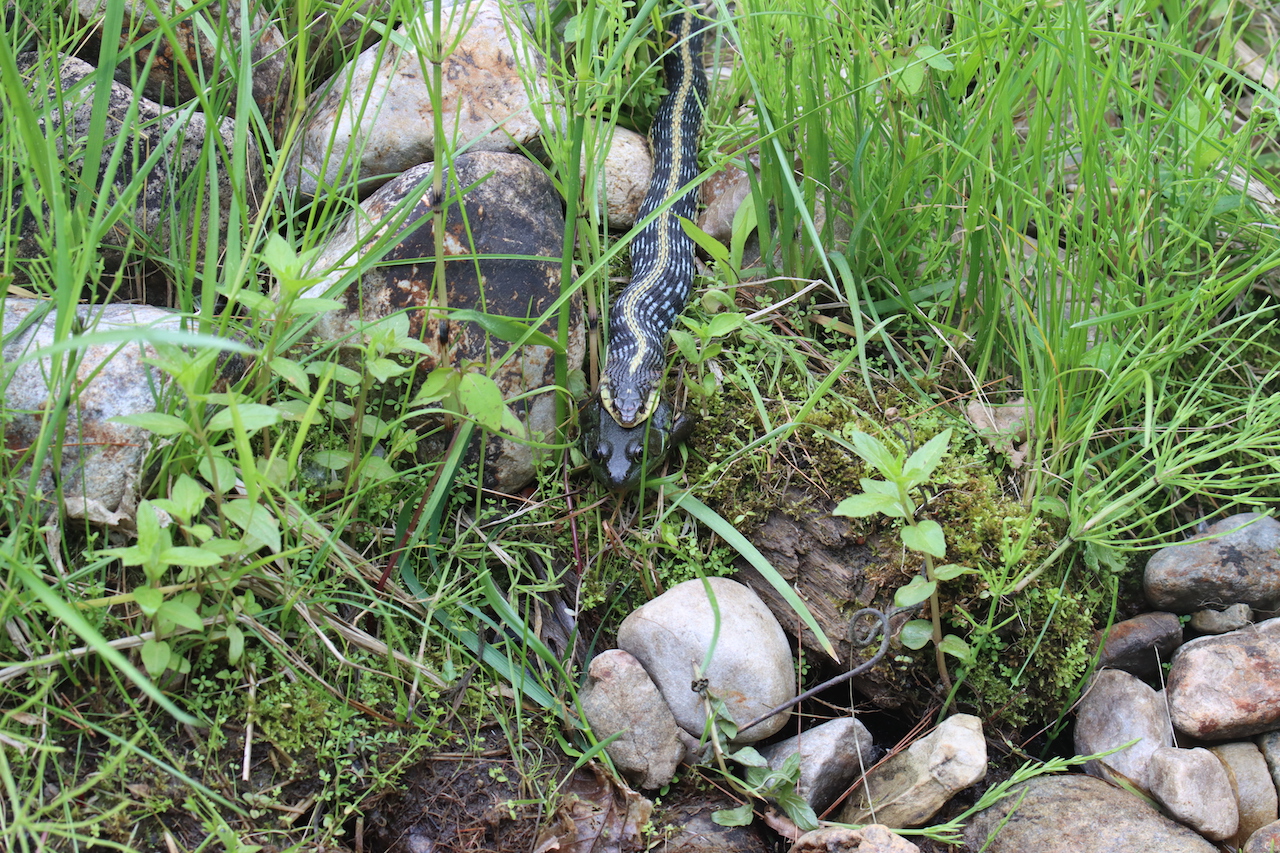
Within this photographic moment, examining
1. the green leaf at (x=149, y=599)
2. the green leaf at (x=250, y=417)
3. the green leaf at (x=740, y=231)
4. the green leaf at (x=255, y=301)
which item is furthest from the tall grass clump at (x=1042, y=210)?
the green leaf at (x=149, y=599)

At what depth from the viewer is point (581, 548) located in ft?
8.66

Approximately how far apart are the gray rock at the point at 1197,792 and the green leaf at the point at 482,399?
2018 mm

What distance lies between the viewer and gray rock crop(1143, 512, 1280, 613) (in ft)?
8.73

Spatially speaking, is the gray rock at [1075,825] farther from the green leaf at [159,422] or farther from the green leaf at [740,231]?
the green leaf at [159,422]

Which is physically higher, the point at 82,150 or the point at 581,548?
the point at 82,150

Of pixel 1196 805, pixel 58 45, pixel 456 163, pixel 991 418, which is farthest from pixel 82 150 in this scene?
pixel 1196 805

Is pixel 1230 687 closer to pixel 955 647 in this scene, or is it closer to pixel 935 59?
pixel 955 647

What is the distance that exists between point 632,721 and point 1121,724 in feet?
4.72

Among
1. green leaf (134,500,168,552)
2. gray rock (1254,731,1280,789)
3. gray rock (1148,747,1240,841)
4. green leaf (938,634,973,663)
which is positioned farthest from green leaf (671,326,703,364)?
gray rock (1254,731,1280,789)

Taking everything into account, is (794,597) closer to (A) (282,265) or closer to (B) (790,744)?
(B) (790,744)

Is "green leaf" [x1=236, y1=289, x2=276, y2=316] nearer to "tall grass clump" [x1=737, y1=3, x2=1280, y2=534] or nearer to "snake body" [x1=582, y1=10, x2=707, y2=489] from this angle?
"snake body" [x1=582, y1=10, x2=707, y2=489]

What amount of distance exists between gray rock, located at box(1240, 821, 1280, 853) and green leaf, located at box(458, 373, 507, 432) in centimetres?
223

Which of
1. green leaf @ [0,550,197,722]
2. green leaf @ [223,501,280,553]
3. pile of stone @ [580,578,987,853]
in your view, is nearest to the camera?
green leaf @ [0,550,197,722]

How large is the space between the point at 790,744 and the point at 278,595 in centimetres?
142
